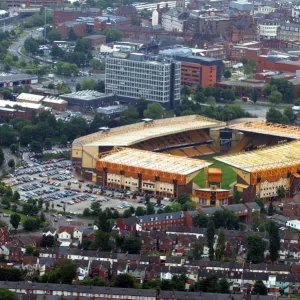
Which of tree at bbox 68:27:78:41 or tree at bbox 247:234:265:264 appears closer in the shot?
tree at bbox 247:234:265:264

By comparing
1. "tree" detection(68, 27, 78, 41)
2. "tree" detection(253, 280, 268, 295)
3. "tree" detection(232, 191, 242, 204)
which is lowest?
"tree" detection(68, 27, 78, 41)

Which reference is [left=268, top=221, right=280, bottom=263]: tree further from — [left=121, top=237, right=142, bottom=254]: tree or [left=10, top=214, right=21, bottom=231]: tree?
[left=10, top=214, right=21, bottom=231]: tree

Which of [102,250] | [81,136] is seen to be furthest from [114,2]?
[102,250]

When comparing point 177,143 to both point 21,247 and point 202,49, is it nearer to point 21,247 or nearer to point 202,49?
point 21,247

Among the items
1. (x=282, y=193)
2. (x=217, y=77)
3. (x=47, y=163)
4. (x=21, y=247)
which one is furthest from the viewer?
(x=217, y=77)

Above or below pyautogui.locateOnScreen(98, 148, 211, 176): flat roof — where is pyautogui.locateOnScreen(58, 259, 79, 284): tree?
above

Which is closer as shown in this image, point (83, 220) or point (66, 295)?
point (66, 295)

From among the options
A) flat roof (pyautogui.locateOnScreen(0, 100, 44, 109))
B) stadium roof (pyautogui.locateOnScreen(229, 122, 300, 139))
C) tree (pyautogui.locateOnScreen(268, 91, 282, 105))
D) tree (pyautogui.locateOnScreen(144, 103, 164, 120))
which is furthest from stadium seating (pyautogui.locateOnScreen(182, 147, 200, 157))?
tree (pyautogui.locateOnScreen(268, 91, 282, 105))
